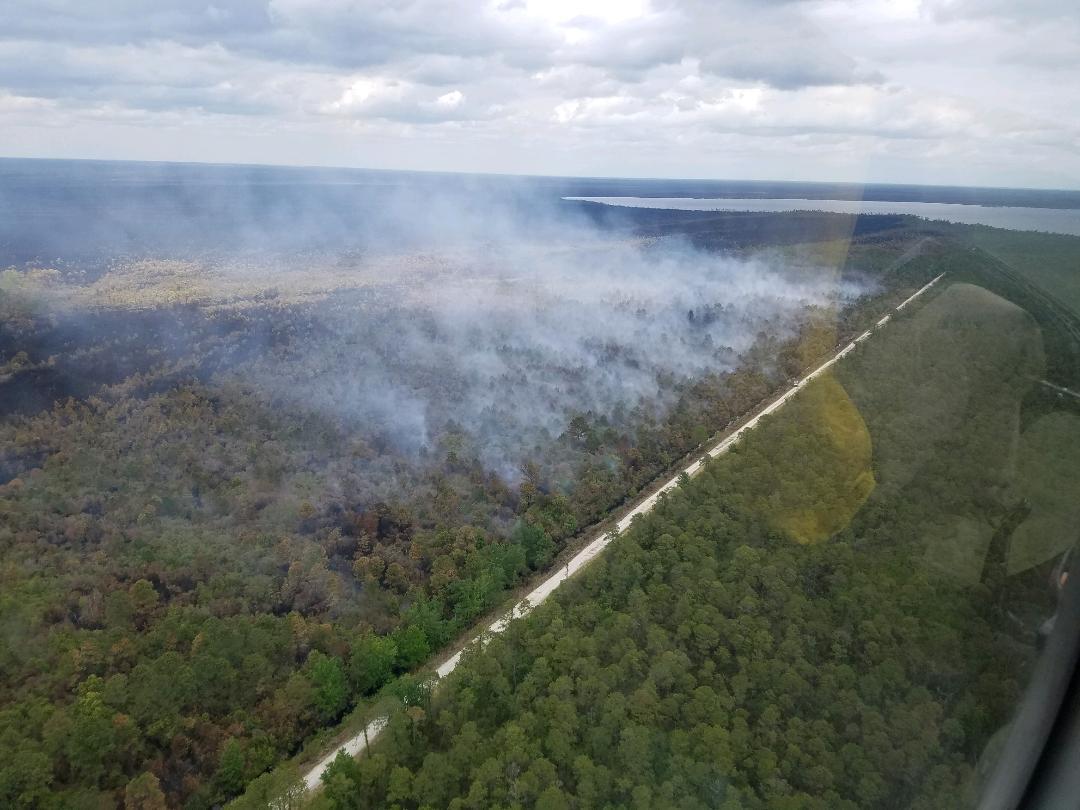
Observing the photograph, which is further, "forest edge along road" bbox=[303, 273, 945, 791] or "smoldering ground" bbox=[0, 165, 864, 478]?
"smoldering ground" bbox=[0, 165, 864, 478]

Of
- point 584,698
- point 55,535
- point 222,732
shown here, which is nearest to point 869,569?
point 584,698

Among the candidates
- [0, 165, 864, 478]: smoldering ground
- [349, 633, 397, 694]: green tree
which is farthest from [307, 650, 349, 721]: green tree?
[0, 165, 864, 478]: smoldering ground

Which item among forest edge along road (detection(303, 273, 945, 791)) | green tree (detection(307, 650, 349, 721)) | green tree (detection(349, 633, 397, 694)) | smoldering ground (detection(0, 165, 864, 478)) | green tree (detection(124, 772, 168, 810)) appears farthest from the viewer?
smoldering ground (detection(0, 165, 864, 478))

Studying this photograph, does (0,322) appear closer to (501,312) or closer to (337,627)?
(501,312)

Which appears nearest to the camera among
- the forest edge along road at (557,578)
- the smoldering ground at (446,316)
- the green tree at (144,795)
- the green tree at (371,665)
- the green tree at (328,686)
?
the green tree at (144,795)

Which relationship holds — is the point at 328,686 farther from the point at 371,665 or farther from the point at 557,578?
the point at 557,578

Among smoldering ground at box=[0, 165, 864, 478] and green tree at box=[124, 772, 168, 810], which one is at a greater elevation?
smoldering ground at box=[0, 165, 864, 478]

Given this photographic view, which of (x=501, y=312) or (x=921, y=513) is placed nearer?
(x=921, y=513)

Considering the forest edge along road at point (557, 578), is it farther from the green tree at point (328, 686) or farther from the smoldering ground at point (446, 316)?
the smoldering ground at point (446, 316)

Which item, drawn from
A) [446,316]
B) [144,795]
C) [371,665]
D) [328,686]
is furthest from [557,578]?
[446,316]

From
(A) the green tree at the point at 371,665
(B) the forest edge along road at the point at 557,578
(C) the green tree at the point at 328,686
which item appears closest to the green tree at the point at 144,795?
(B) the forest edge along road at the point at 557,578

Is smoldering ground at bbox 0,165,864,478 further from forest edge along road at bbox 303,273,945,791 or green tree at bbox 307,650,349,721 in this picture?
green tree at bbox 307,650,349,721
